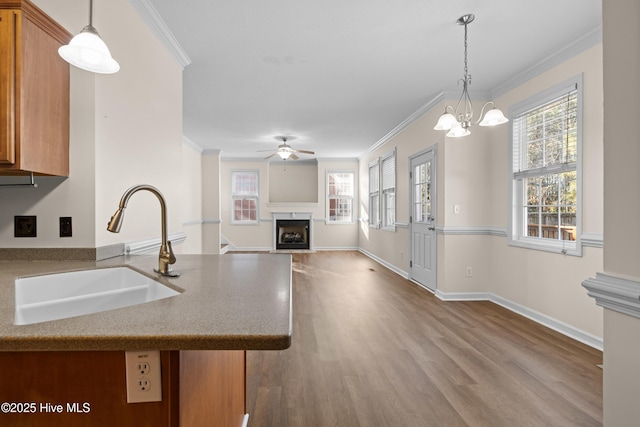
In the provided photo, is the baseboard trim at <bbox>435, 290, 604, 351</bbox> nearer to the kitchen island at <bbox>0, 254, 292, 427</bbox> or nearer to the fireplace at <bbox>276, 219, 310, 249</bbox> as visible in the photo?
the kitchen island at <bbox>0, 254, 292, 427</bbox>

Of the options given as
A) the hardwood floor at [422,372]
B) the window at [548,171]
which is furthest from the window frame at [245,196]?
the window at [548,171]

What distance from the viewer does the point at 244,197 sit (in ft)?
29.9

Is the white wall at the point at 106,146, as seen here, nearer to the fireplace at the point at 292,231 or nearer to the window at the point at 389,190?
the window at the point at 389,190

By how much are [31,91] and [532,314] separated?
4431mm

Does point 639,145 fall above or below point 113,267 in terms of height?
above

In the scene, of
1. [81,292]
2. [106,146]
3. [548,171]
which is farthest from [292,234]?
[81,292]

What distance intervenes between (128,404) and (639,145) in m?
1.52

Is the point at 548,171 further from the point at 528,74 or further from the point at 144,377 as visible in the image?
the point at 144,377

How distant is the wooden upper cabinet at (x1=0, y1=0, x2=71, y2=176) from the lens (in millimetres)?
1445

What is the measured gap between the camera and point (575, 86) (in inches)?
117

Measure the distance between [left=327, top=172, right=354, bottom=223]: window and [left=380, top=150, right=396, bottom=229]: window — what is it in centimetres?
223

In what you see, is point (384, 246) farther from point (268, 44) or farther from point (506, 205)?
point (268, 44)

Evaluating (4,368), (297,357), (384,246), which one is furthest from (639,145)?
(384,246)

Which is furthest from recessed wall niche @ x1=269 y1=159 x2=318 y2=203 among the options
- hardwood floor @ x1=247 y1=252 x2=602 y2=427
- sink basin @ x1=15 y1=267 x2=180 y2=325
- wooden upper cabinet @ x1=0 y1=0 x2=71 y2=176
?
sink basin @ x1=15 y1=267 x2=180 y2=325
